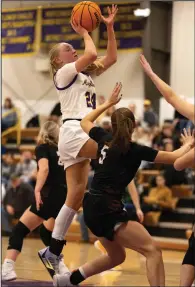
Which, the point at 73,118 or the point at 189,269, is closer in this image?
the point at 189,269

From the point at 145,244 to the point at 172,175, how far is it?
23.5 feet

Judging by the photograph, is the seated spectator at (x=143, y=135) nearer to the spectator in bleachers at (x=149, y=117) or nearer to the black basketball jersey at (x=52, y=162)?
the spectator in bleachers at (x=149, y=117)

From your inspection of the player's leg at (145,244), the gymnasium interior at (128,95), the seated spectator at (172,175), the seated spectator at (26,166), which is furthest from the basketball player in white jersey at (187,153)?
the seated spectator at (26,166)

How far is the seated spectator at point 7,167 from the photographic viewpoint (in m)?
13.1

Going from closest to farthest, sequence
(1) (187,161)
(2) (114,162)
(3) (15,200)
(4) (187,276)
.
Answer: (1) (187,161) < (4) (187,276) < (2) (114,162) < (3) (15,200)

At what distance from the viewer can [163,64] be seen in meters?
14.5

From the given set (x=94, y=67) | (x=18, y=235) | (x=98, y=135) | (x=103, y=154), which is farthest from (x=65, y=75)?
(x=18, y=235)

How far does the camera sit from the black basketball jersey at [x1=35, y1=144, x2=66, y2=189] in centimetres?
647

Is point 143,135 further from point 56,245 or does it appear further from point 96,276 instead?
point 56,245

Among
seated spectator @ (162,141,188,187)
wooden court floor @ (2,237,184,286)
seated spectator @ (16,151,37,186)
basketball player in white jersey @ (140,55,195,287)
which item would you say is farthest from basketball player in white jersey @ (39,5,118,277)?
seated spectator @ (16,151,37,186)

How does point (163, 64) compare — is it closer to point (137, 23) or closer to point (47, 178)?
point (137, 23)

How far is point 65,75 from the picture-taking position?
5.25m

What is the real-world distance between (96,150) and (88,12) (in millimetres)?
1090

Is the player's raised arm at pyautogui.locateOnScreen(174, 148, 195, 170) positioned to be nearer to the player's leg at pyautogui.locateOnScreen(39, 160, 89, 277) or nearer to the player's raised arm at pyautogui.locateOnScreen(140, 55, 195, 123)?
the player's raised arm at pyautogui.locateOnScreen(140, 55, 195, 123)
